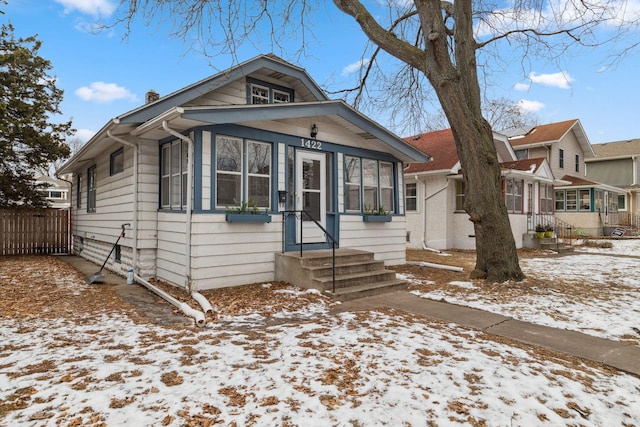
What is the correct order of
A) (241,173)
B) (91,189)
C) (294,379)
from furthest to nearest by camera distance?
1. (91,189)
2. (241,173)
3. (294,379)

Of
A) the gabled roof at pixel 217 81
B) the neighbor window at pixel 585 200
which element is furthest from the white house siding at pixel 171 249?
the neighbor window at pixel 585 200

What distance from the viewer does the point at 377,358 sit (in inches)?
143

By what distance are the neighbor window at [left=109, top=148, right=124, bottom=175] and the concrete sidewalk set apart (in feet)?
21.3

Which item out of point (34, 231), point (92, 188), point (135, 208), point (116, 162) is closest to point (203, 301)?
point (135, 208)

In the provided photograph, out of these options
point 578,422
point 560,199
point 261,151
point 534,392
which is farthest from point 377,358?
point 560,199

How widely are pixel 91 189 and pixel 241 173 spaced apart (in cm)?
731

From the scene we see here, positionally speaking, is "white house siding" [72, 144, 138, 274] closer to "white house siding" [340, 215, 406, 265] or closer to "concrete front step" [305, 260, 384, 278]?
"concrete front step" [305, 260, 384, 278]

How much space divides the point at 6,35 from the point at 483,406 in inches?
724

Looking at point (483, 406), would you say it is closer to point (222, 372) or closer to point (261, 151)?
point (222, 372)

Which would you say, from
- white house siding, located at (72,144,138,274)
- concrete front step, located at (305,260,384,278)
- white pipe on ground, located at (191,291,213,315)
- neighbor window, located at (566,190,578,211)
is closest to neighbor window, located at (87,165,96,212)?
white house siding, located at (72,144,138,274)

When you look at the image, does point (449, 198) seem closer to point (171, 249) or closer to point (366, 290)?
point (366, 290)

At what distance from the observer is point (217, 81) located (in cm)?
777

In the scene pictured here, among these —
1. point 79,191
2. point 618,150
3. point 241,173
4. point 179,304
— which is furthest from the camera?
point 618,150

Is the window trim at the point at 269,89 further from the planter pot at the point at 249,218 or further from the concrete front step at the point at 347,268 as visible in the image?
the concrete front step at the point at 347,268
